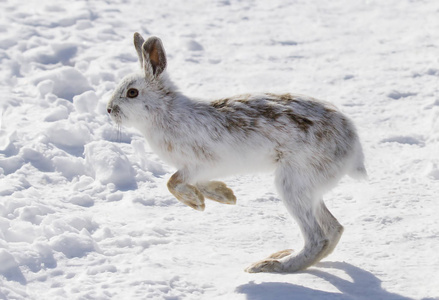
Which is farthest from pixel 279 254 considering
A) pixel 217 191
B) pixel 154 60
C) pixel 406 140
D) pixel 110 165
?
pixel 406 140

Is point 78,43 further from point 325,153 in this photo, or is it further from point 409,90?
point 325,153

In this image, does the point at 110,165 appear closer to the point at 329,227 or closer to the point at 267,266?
the point at 267,266

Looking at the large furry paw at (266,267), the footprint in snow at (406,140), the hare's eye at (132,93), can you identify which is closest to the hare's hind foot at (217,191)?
the large furry paw at (266,267)

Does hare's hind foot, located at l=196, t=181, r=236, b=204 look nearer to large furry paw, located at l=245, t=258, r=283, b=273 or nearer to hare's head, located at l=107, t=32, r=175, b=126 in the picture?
large furry paw, located at l=245, t=258, r=283, b=273

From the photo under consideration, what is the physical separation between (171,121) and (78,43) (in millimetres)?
4301

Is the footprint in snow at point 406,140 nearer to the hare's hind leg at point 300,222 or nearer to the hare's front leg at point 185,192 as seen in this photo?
the hare's hind leg at point 300,222

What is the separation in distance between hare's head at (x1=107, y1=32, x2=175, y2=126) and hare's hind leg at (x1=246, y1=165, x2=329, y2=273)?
0.91m

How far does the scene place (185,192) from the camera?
471 cm

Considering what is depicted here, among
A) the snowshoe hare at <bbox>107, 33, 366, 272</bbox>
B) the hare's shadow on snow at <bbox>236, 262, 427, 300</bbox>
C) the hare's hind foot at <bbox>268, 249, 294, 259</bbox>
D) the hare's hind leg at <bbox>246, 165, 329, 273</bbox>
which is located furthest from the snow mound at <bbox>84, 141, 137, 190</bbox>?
the hare's shadow on snow at <bbox>236, 262, 427, 300</bbox>

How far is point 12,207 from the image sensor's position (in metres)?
5.29

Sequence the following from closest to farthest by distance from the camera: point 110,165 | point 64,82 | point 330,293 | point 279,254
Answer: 1. point 330,293
2. point 279,254
3. point 110,165
4. point 64,82

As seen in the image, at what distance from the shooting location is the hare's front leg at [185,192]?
4715mm

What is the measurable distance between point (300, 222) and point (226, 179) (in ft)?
5.46

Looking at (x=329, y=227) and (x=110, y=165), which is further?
(x=110, y=165)
